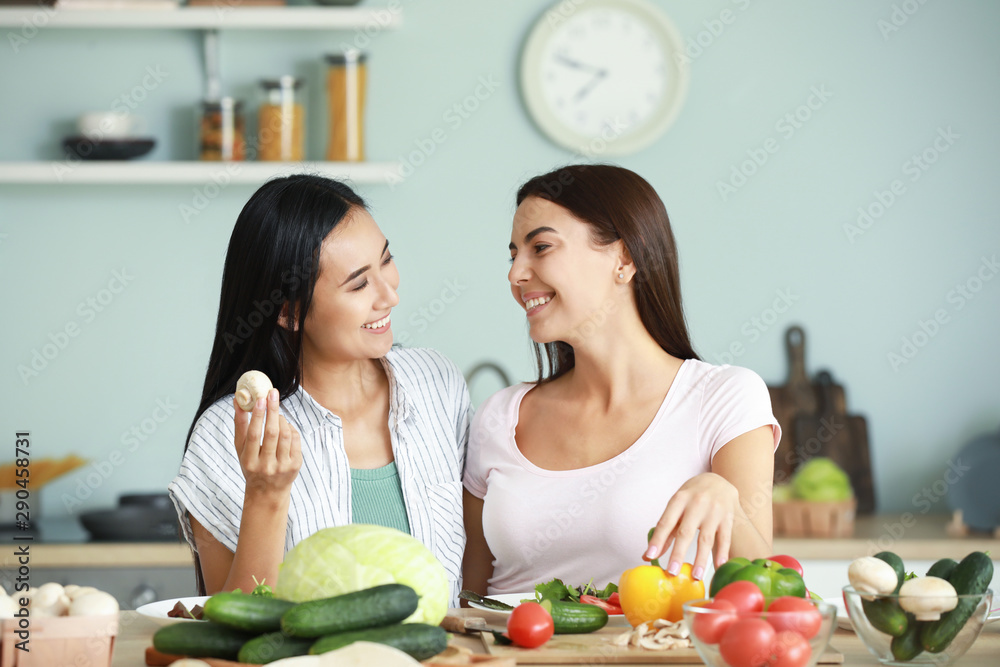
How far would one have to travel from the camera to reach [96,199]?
292 centimetres

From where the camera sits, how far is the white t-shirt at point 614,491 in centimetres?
155

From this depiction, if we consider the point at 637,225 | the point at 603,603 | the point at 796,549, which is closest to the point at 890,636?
the point at 603,603

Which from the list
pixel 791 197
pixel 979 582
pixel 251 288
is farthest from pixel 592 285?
pixel 791 197

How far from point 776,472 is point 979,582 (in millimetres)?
1935

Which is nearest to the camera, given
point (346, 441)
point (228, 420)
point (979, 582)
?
point (979, 582)

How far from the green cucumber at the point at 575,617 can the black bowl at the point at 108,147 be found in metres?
2.15

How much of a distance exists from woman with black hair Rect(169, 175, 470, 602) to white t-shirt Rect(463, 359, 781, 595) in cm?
13

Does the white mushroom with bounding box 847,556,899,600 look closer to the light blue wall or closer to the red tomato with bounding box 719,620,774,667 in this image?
the red tomato with bounding box 719,620,774,667

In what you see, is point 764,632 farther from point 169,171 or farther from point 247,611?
point 169,171

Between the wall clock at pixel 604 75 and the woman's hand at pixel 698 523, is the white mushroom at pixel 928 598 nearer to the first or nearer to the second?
the woman's hand at pixel 698 523

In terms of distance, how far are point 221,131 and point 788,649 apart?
237 cm

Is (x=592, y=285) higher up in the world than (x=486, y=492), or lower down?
higher up

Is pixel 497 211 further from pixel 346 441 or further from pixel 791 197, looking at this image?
pixel 346 441

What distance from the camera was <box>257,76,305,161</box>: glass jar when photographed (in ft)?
9.16
